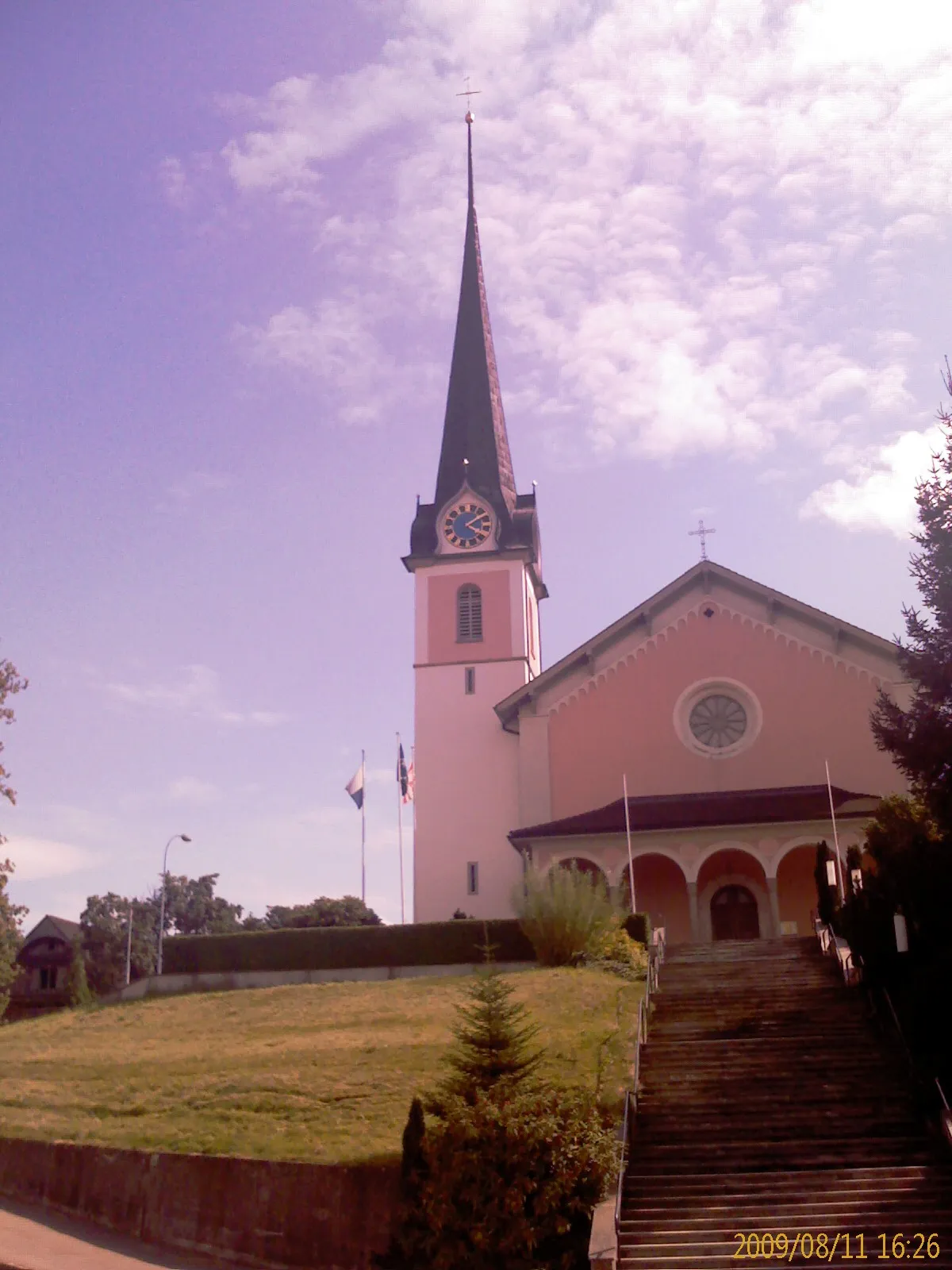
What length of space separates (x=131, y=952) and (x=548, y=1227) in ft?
218

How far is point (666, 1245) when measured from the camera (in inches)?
651

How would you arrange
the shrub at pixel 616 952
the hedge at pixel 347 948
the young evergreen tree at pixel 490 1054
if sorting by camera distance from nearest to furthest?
the young evergreen tree at pixel 490 1054
the shrub at pixel 616 952
the hedge at pixel 347 948

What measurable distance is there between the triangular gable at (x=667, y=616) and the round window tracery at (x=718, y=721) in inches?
108

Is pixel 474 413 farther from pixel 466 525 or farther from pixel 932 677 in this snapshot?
pixel 932 677

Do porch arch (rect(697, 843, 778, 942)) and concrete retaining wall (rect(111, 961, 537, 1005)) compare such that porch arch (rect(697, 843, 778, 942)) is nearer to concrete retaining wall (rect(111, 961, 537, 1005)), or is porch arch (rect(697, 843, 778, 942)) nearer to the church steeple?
concrete retaining wall (rect(111, 961, 537, 1005))

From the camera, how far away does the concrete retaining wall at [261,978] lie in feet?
118

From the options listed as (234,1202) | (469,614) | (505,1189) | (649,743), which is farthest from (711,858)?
(505,1189)

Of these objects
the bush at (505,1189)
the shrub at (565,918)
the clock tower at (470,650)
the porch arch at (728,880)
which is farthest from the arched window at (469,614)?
the bush at (505,1189)

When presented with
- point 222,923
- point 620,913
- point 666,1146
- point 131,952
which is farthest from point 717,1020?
point 222,923

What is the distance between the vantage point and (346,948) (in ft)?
122

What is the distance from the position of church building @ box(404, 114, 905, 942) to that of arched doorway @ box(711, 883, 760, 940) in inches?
1.9

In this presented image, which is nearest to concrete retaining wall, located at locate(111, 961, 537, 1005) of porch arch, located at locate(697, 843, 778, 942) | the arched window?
porch arch, located at locate(697, 843, 778, 942)

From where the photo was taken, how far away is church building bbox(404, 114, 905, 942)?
37.8 metres

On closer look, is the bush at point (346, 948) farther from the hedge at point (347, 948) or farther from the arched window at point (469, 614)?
the arched window at point (469, 614)
